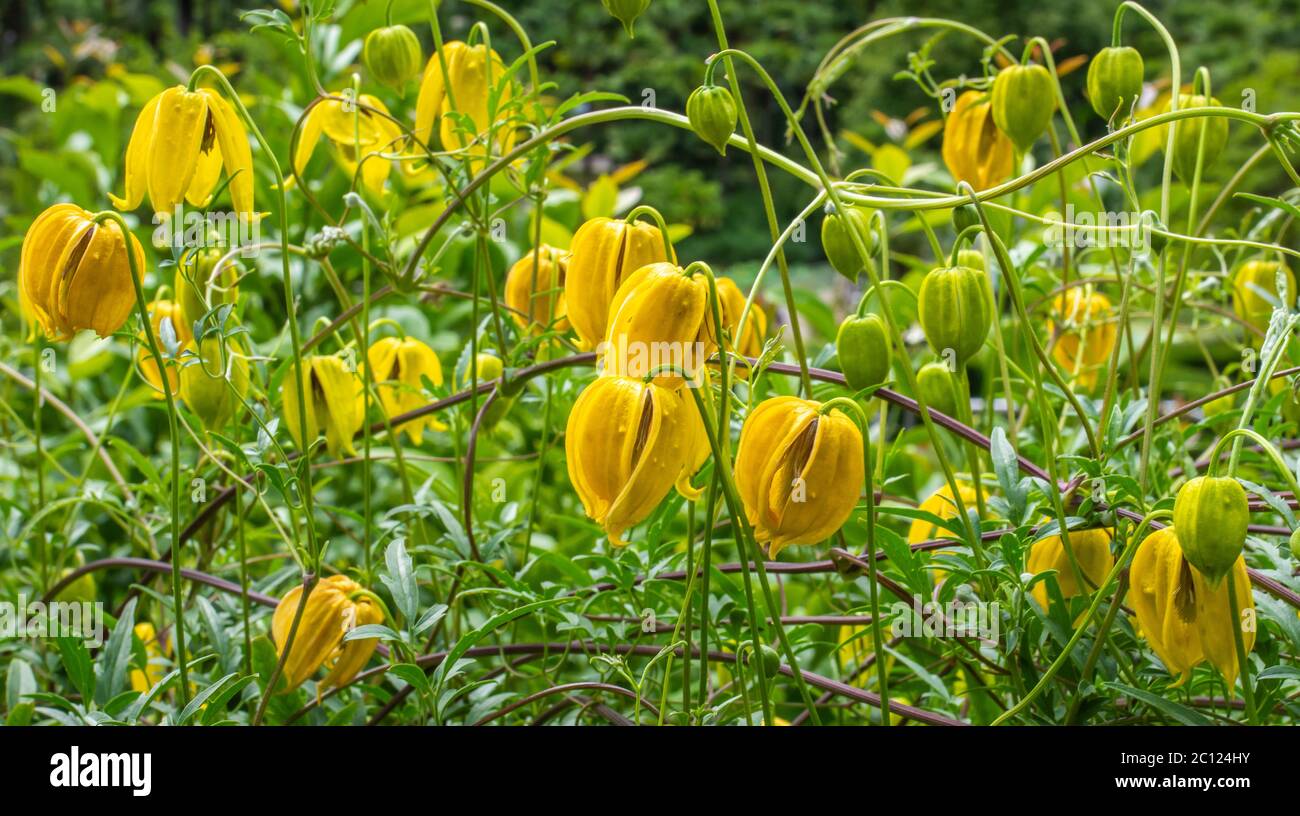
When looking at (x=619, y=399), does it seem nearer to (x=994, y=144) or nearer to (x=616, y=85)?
(x=994, y=144)

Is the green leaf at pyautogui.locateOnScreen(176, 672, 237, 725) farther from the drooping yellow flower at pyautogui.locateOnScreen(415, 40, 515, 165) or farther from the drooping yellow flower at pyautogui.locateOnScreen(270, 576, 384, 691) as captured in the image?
the drooping yellow flower at pyautogui.locateOnScreen(415, 40, 515, 165)

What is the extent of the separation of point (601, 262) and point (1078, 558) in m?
0.26

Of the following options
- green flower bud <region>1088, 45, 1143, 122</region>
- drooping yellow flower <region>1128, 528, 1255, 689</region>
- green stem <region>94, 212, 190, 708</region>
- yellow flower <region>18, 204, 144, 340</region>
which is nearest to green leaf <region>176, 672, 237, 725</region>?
green stem <region>94, 212, 190, 708</region>

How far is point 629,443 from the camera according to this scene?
0.43 meters

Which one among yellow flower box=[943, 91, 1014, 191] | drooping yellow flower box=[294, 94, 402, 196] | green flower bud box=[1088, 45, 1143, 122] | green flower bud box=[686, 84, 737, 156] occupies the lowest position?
green flower bud box=[686, 84, 737, 156]

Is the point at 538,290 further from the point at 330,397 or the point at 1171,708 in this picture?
the point at 1171,708

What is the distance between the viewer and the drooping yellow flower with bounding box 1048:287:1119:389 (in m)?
0.74

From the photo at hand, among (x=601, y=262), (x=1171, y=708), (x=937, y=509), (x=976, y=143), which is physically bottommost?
(x=1171, y=708)

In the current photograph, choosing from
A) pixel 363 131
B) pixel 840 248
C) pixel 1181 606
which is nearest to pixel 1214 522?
pixel 1181 606

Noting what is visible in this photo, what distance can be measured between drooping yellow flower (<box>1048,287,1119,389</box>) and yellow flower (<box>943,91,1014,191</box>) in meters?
0.09
